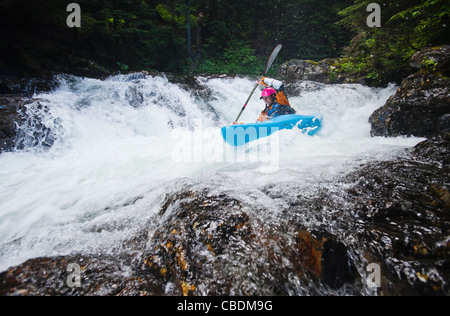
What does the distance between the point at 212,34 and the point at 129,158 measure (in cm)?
1249

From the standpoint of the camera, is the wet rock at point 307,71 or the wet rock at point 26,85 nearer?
the wet rock at point 26,85

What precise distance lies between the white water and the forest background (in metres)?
1.33

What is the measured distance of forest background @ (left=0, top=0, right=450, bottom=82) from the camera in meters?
4.89

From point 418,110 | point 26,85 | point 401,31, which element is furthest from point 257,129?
point 26,85

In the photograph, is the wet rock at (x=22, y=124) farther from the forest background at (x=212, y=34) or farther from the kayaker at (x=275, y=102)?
the kayaker at (x=275, y=102)

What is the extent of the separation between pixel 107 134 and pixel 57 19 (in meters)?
3.41

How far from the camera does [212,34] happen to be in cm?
1356

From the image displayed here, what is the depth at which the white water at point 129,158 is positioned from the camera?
2.11 meters

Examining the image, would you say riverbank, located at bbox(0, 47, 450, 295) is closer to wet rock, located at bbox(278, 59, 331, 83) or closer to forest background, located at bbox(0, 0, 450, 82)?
forest background, located at bbox(0, 0, 450, 82)

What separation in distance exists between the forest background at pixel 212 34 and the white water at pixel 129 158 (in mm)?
1327

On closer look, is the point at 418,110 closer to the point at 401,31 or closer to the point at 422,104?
the point at 422,104

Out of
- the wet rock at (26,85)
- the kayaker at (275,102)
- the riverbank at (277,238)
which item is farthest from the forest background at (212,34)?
the riverbank at (277,238)

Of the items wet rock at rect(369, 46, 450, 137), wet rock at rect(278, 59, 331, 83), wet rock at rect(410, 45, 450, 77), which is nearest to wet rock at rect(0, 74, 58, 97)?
wet rock at rect(369, 46, 450, 137)
